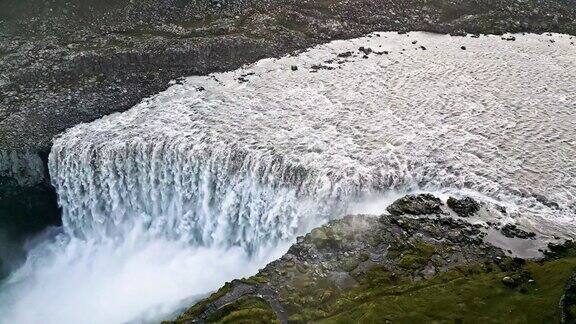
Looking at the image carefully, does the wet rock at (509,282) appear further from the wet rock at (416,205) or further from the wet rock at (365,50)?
the wet rock at (365,50)

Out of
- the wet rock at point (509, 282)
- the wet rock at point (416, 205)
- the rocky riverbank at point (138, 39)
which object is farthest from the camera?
the rocky riverbank at point (138, 39)

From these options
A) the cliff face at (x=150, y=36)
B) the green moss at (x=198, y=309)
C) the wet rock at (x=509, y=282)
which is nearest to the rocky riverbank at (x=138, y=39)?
the cliff face at (x=150, y=36)

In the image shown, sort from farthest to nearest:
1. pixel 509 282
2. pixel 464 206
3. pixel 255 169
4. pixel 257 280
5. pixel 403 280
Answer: pixel 255 169, pixel 464 206, pixel 257 280, pixel 403 280, pixel 509 282

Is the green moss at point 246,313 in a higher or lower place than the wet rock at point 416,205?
lower

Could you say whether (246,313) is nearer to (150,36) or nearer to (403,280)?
(403,280)

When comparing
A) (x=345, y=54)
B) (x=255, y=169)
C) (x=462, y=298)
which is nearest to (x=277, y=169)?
(x=255, y=169)

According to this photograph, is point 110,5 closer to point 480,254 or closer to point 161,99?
point 161,99

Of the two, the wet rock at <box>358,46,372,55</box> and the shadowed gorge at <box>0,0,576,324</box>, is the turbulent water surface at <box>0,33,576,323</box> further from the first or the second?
the wet rock at <box>358,46,372,55</box>
